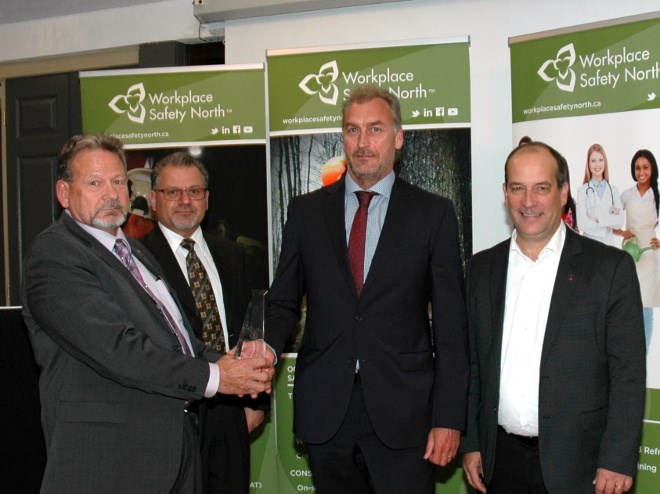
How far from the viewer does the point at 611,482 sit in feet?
8.91

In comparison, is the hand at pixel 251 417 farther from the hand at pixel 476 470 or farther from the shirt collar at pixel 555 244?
the shirt collar at pixel 555 244

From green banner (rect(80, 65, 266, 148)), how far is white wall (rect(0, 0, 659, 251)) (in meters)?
0.83

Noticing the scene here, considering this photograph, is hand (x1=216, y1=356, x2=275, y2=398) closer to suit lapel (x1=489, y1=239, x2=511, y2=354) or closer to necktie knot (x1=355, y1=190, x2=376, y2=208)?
necktie knot (x1=355, y1=190, x2=376, y2=208)

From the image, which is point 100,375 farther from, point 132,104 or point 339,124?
point 132,104

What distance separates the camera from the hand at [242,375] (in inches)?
110

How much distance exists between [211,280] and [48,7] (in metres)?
3.41

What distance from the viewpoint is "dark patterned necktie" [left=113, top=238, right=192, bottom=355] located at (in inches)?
110

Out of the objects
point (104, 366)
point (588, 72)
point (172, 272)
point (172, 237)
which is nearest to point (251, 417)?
point (172, 272)

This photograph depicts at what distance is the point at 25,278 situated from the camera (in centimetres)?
266

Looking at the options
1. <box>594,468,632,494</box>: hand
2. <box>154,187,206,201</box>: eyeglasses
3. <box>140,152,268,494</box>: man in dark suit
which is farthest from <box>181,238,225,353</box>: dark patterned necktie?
<box>594,468,632,494</box>: hand

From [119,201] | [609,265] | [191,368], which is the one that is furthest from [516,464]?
[119,201]

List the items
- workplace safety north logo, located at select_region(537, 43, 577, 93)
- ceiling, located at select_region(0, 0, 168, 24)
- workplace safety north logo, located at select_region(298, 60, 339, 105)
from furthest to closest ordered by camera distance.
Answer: ceiling, located at select_region(0, 0, 168, 24), workplace safety north logo, located at select_region(298, 60, 339, 105), workplace safety north logo, located at select_region(537, 43, 577, 93)

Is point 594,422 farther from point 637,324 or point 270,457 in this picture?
A: point 270,457

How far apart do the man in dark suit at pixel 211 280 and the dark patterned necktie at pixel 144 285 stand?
0.69m
